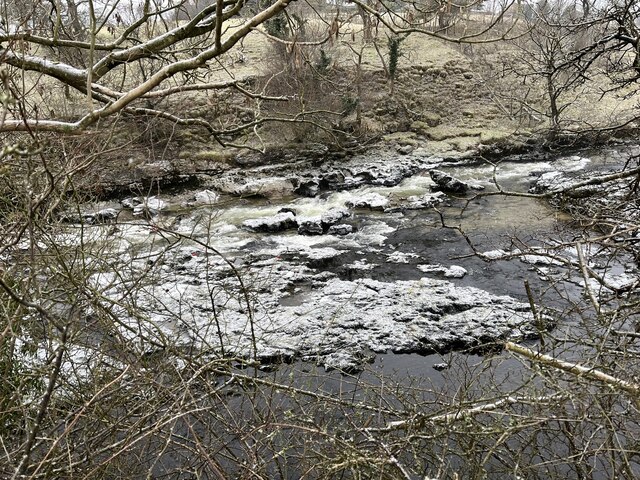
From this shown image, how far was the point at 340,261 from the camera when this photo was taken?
10.7 metres

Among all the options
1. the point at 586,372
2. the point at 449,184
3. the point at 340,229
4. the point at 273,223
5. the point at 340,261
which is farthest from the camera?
the point at 449,184

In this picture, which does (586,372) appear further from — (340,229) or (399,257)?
(340,229)

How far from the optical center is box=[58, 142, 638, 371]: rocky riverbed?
5.69 m

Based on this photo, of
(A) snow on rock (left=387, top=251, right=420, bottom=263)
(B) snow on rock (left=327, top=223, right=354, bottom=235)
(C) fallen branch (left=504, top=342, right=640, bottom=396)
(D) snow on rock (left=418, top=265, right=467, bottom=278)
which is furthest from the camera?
(B) snow on rock (left=327, top=223, right=354, bottom=235)

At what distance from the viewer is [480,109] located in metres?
23.7

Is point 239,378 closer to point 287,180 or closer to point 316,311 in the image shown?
point 316,311

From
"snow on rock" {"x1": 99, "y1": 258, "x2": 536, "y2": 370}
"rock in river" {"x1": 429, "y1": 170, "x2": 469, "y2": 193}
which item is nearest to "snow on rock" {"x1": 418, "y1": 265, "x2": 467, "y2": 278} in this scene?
"snow on rock" {"x1": 99, "y1": 258, "x2": 536, "y2": 370}

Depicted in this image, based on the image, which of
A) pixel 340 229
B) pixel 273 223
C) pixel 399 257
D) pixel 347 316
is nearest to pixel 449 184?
pixel 340 229

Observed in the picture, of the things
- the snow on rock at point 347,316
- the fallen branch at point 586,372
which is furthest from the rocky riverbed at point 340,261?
the fallen branch at point 586,372

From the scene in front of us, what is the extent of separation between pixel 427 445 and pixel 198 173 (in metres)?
15.7

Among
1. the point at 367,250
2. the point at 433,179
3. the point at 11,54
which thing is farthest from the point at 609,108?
the point at 11,54

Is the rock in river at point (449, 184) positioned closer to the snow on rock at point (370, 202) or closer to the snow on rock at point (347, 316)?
the snow on rock at point (370, 202)

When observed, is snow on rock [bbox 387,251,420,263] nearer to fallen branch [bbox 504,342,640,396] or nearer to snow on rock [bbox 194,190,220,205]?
snow on rock [bbox 194,190,220,205]

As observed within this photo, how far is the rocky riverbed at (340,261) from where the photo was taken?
224 inches
